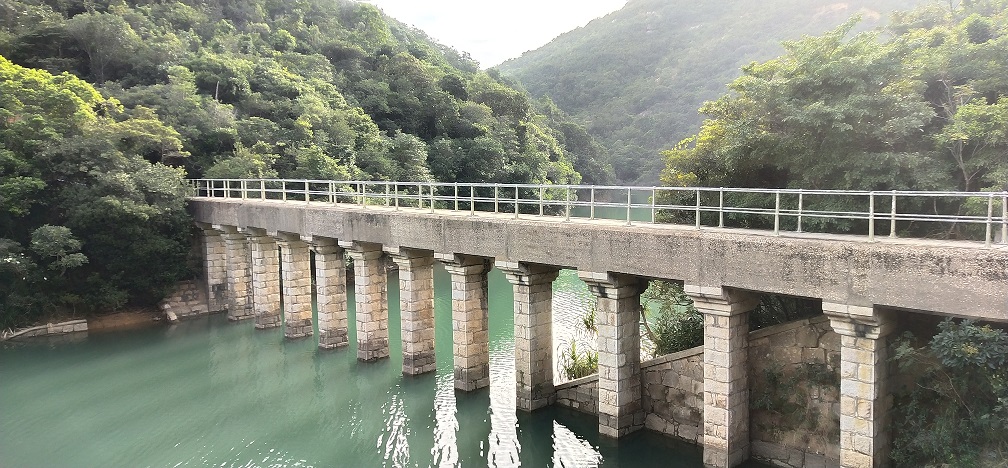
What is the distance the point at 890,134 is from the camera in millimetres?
14898

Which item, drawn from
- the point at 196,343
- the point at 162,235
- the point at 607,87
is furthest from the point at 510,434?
the point at 607,87

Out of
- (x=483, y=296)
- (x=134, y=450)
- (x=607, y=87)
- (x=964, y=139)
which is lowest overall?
(x=134, y=450)

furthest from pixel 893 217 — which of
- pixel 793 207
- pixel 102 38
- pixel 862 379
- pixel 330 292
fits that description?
pixel 102 38

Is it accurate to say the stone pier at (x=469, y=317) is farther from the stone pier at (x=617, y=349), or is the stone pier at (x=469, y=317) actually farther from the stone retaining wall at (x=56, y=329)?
the stone retaining wall at (x=56, y=329)

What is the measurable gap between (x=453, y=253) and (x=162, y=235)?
1779cm

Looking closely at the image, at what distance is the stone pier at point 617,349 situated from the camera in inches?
575

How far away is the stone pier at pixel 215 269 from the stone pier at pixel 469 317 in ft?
52.0

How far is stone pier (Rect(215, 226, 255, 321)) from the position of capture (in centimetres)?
2831

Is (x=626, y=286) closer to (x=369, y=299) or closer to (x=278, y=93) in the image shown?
(x=369, y=299)

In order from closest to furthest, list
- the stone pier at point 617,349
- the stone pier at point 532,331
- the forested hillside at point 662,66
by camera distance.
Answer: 1. the stone pier at point 617,349
2. the stone pier at point 532,331
3. the forested hillside at point 662,66

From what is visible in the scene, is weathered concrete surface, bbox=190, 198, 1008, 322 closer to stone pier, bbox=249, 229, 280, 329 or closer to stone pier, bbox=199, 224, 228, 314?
stone pier, bbox=249, 229, 280, 329

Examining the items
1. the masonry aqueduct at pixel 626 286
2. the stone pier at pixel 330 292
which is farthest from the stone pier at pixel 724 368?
the stone pier at pixel 330 292

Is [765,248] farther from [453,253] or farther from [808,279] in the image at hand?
[453,253]

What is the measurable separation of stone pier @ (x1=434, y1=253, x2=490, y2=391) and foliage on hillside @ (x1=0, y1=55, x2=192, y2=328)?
1640 cm
